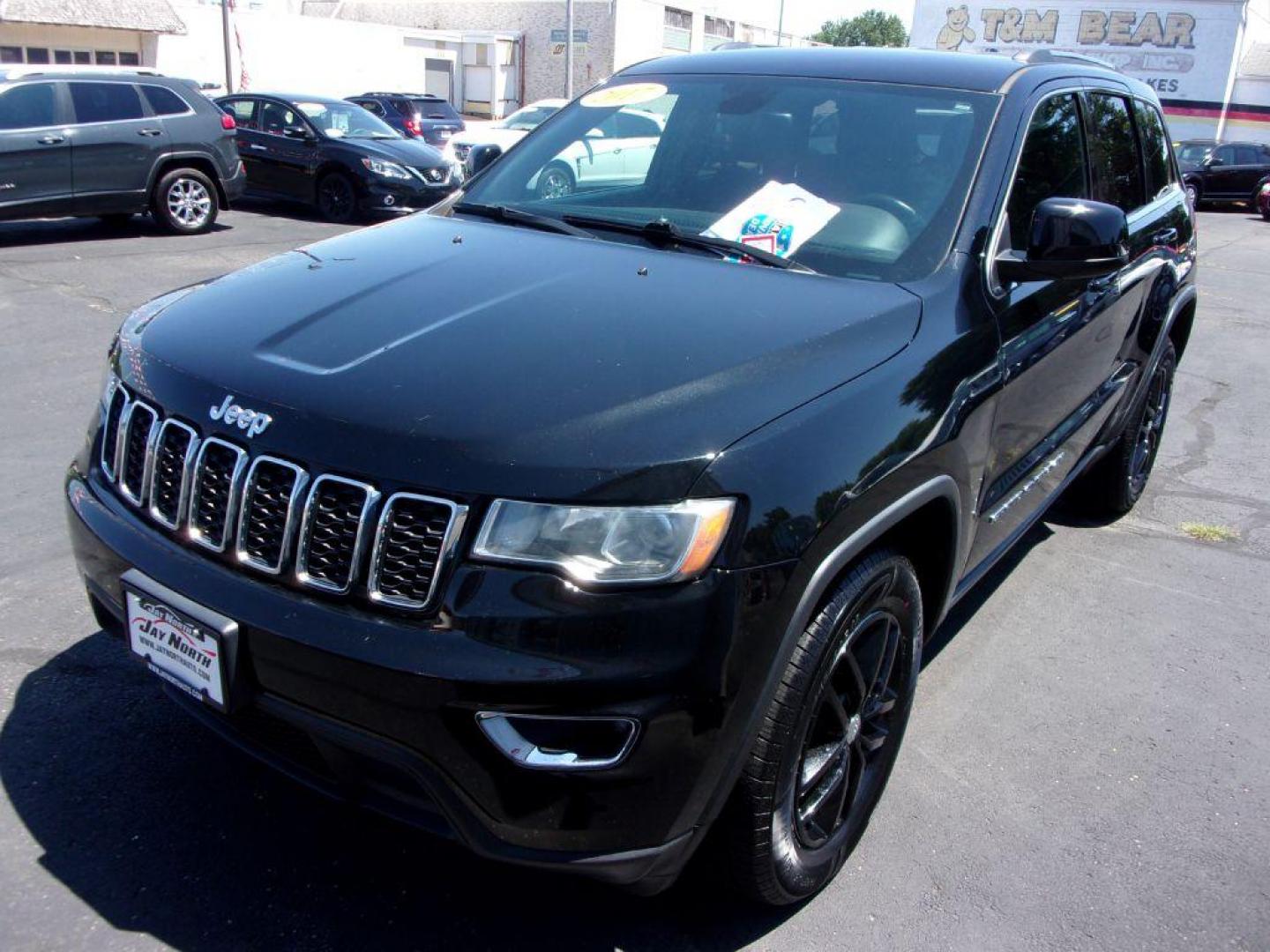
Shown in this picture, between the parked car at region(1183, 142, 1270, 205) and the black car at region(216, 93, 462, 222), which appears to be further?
the parked car at region(1183, 142, 1270, 205)

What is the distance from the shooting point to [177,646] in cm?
237

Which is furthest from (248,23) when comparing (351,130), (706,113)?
(706,113)

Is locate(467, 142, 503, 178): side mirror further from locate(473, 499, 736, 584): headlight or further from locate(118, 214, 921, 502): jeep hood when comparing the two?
locate(473, 499, 736, 584): headlight

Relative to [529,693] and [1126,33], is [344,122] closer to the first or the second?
[529,693]

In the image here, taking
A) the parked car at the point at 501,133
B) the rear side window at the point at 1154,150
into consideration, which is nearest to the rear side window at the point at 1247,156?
the parked car at the point at 501,133

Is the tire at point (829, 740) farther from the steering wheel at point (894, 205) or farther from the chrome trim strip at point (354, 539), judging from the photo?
the steering wheel at point (894, 205)

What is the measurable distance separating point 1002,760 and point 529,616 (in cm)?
197

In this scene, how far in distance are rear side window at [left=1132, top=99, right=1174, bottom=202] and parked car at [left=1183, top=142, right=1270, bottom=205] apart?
77.9 feet

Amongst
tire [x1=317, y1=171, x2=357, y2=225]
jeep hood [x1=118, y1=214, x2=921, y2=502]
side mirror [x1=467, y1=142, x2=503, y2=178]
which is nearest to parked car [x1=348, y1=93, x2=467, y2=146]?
tire [x1=317, y1=171, x2=357, y2=225]

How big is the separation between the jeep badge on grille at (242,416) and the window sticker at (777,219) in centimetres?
148

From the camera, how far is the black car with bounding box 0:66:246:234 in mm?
10656

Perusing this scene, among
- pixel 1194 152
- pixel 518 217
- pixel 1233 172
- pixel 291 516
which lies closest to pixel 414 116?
pixel 1194 152

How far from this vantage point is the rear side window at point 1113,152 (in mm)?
4086

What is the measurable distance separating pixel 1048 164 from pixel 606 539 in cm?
233
